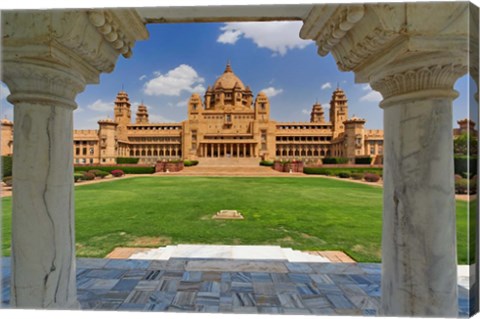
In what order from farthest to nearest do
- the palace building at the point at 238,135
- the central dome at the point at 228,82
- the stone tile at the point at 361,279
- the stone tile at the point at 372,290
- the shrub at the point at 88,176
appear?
the central dome at the point at 228,82 → the palace building at the point at 238,135 → the shrub at the point at 88,176 → the stone tile at the point at 361,279 → the stone tile at the point at 372,290

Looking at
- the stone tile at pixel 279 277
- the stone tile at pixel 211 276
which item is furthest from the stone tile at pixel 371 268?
the stone tile at pixel 211 276

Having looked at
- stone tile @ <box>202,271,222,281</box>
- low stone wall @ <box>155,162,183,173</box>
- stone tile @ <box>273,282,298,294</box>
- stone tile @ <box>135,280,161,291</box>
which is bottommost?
stone tile @ <box>202,271,222,281</box>

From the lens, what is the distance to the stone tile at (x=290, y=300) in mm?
3047

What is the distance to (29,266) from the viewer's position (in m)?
2.29

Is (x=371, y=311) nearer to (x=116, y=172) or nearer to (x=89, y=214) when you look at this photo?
(x=89, y=214)

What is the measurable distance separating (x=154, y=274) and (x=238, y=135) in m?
60.8

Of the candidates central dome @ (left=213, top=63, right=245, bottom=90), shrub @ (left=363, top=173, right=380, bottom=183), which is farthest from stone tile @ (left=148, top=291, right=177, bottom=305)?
central dome @ (left=213, top=63, right=245, bottom=90)

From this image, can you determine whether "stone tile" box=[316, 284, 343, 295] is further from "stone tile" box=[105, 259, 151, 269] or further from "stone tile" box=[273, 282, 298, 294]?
"stone tile" box=[105, 259, 151, 269]

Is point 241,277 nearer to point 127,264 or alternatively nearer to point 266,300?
point 266,300

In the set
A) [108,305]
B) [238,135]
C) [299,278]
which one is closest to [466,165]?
[299,278]

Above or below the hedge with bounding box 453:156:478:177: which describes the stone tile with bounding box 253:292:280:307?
below

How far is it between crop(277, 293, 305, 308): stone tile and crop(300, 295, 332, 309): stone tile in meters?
0.06

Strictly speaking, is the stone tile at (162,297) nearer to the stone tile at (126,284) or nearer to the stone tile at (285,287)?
the stone tile at (126,284)

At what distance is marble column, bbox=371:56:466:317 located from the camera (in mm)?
2102
